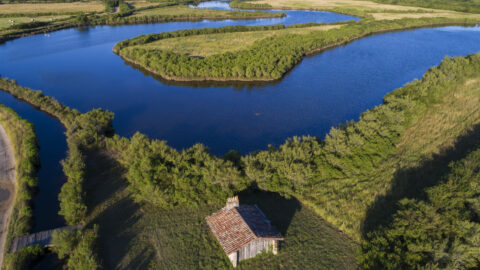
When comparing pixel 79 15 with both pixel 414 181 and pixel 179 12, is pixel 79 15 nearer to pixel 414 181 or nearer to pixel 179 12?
pixel 179 12

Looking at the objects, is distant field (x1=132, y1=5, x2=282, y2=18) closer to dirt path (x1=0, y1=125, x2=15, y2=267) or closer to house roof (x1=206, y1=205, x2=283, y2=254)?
dirt path (x1=0, y1=125, x2=15, y2=267)

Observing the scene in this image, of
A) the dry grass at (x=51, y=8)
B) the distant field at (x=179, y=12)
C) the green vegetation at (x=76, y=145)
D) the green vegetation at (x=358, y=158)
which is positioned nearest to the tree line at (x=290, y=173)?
the green vegetation at (x=358, y=158)

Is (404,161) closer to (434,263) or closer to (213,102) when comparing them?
(434,263)

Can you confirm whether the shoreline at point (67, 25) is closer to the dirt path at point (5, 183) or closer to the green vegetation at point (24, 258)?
the dirt path at point (5, 183)

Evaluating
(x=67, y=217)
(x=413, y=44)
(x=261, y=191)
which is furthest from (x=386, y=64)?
(x=67, y=217)

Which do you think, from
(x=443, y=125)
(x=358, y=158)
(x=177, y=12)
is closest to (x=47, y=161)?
(x=358, y=158)
